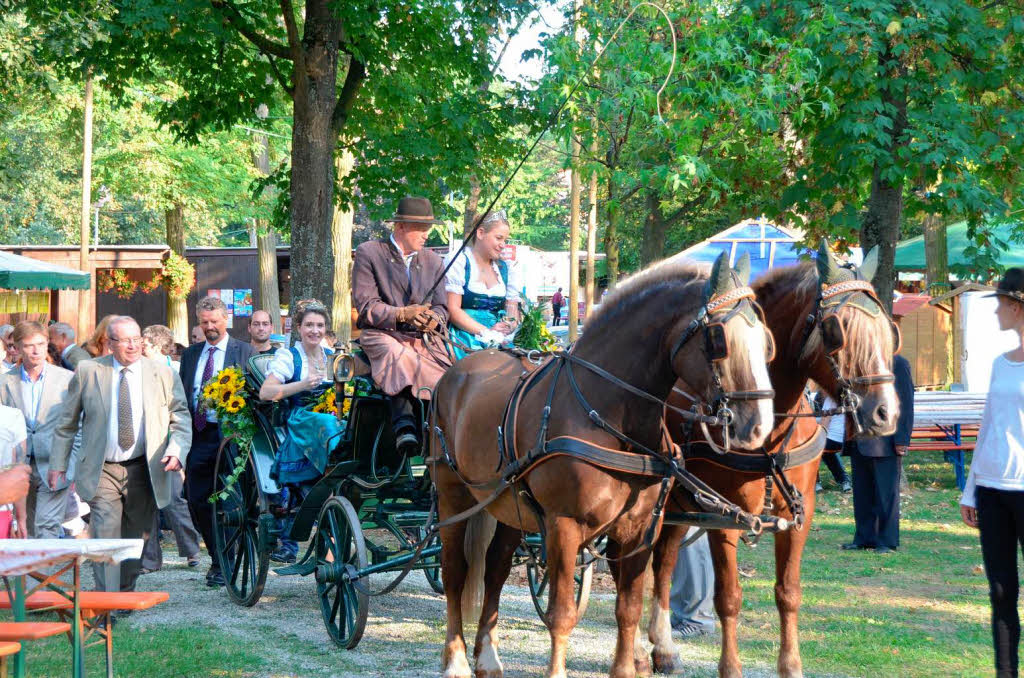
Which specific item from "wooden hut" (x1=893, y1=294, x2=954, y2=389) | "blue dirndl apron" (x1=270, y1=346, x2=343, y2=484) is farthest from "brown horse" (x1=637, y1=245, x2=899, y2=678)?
"wooden hut" (x1=893, y1=294, x2=954, y2=389)

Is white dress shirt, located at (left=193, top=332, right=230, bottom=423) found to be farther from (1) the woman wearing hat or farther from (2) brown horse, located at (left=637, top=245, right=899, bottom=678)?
(1) the woman wearing hat

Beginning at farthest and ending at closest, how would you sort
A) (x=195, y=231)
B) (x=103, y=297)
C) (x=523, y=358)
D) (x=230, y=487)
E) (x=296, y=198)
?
→ (x=195, y=231) → (x=103, y=297) → (x=296, y=198) → (x=230, y=487) → (x=523, y=358)

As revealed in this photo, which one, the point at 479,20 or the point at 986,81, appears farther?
the point at 479,20

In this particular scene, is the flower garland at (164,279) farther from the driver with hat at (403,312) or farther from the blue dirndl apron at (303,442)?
the driver with hat at (403,312)

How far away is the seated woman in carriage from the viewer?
7.99 meters

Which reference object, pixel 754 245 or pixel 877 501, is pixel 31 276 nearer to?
pixel 754 245

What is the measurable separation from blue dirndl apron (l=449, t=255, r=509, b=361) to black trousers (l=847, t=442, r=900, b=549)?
15.7 ft

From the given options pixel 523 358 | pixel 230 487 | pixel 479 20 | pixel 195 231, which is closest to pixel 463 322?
pixel 523 358

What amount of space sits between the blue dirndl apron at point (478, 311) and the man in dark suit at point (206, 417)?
9.48 ft

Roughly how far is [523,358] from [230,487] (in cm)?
326

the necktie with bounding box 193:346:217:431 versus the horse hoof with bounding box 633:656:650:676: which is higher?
the necktie with bounding box 193:346:217:431

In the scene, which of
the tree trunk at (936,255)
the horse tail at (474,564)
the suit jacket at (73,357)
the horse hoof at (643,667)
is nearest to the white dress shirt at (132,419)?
the horse tail at (474,564)

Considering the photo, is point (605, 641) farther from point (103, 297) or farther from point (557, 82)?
point (103, 297)

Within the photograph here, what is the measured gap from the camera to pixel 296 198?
11.7m
